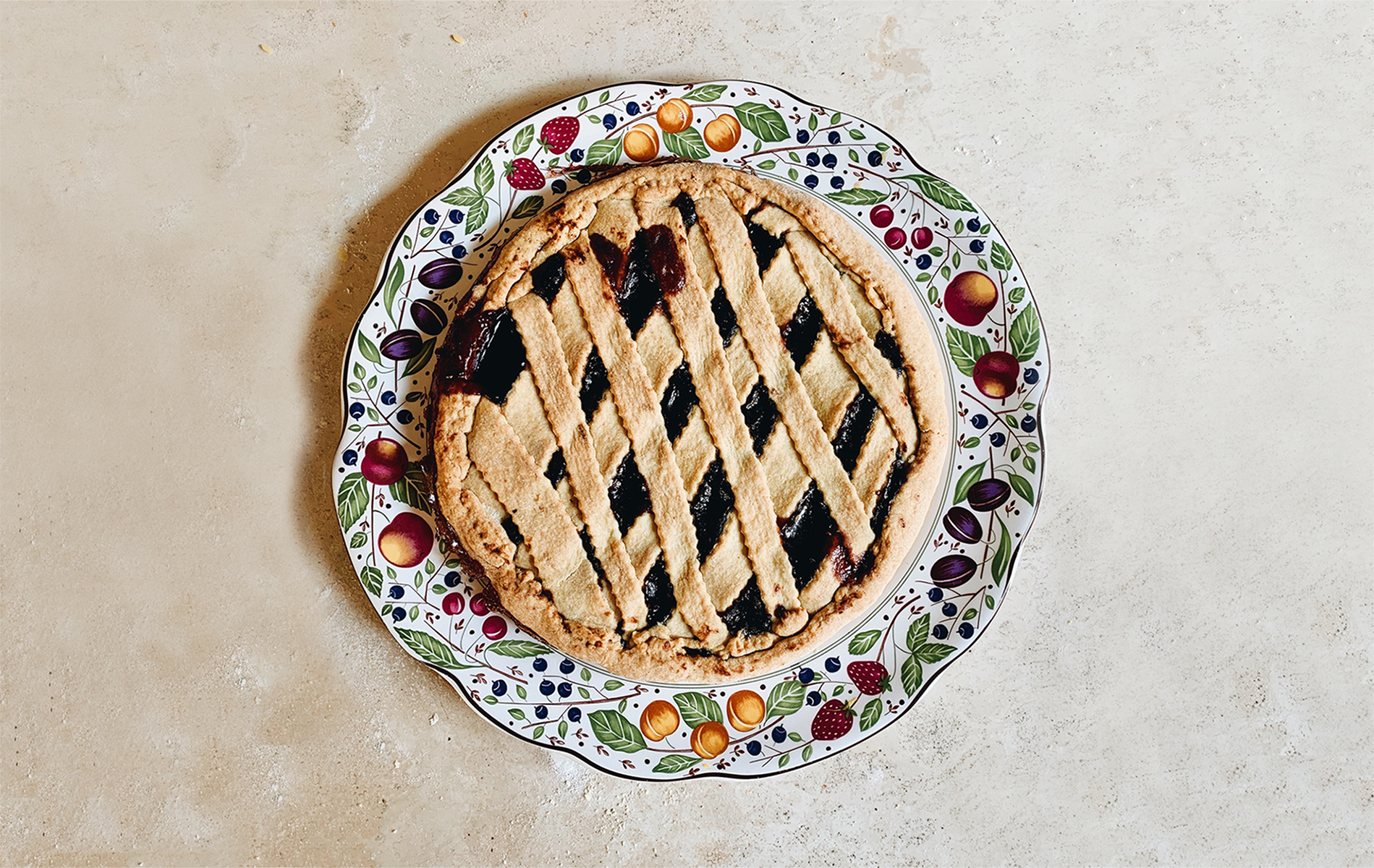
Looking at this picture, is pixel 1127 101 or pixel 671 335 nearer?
pixel 671 335

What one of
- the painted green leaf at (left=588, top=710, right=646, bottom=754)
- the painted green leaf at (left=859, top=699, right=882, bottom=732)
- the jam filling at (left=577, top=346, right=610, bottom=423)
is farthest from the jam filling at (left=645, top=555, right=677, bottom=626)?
the painted green leaf at (left=859, top=699, right=882, bottom=732)

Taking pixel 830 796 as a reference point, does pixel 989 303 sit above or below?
above

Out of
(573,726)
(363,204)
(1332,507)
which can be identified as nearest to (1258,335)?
(1332,507)

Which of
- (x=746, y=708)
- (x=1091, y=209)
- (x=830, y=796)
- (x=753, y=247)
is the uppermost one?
(x=1091, y=209)

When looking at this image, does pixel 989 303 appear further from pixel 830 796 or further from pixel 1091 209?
pixel 830 796

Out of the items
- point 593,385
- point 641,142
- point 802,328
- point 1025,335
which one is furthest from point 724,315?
point 1025,335

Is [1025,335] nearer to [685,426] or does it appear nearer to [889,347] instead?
[889,347]
